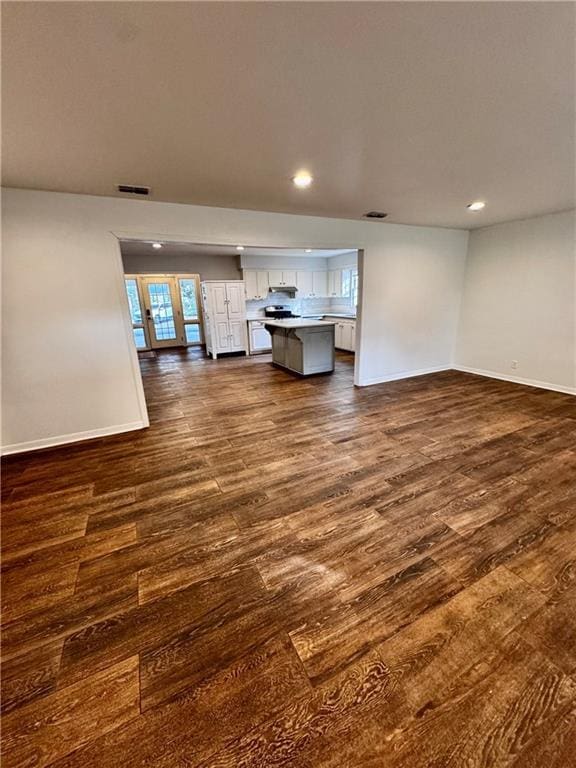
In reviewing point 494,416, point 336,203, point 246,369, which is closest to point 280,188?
point 336,203

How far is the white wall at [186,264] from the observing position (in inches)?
296

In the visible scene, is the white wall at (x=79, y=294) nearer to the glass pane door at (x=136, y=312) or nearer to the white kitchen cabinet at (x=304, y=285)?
the white kitchen cabinet at (x=304, y=285)

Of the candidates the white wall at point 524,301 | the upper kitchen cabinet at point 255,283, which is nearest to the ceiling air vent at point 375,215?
the white wall at point 524,301

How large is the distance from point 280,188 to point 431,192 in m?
1.56

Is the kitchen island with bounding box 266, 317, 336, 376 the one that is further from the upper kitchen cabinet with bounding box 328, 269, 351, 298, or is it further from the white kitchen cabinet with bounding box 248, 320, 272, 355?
the upper kitchen cabinet with bounding box 328, 269, 351, 298

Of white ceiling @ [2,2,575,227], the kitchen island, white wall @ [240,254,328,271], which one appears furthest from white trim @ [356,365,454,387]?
white wall @ [240,254,328,271]

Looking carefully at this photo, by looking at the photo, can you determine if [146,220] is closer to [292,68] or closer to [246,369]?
[292,68]

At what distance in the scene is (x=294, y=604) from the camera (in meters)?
1.49

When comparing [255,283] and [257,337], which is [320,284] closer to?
[255,283]

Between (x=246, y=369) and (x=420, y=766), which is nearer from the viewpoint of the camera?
(x=420, y=766)

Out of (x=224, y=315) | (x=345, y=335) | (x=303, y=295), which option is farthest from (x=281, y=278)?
(x=345, y=335)

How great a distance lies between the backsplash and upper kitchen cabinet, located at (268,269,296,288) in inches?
14.5

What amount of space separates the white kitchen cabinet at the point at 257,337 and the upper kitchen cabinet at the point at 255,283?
72cm

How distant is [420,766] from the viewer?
96 cm
